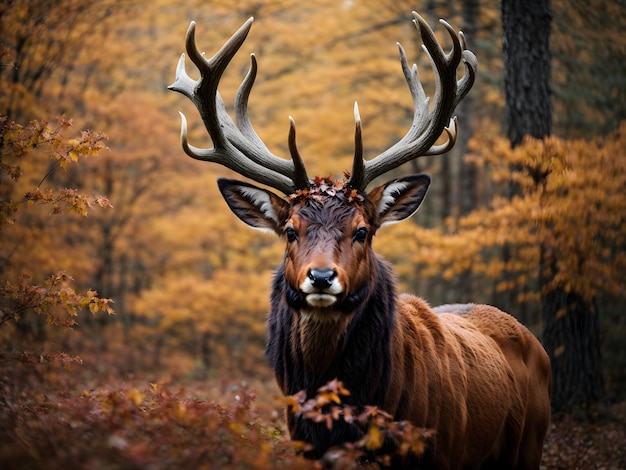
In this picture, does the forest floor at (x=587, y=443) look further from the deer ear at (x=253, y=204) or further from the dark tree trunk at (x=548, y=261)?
the deer ear at (x=253, y=204)

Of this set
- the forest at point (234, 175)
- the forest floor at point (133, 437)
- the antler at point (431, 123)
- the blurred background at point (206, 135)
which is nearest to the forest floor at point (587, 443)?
the forest at point (234, 175)

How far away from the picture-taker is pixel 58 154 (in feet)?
18.0

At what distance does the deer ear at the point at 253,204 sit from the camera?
5113 millimetres

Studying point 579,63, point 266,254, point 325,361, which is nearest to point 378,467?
point 325,361

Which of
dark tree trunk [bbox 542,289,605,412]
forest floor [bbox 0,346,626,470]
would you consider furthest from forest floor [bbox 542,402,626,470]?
forest floor [bbox 0,346,626,470]

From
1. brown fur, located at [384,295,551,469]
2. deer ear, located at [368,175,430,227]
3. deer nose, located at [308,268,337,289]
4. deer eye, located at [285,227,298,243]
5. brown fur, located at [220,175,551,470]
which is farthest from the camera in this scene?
deer ear, located at [368,175,430,227]

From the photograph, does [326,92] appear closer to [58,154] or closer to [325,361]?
[58,154]

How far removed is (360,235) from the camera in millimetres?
4680

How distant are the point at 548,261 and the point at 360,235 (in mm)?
5058

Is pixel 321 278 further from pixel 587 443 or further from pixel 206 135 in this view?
pixel 206 135

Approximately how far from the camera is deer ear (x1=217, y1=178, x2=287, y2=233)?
5.11 metres

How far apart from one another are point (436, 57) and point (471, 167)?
10440 millimetres

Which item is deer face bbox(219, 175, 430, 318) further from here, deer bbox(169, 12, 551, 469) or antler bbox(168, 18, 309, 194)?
antler bbox(168, 18, 309, 194)

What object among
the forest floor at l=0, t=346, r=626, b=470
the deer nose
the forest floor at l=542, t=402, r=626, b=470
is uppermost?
the deer nose
